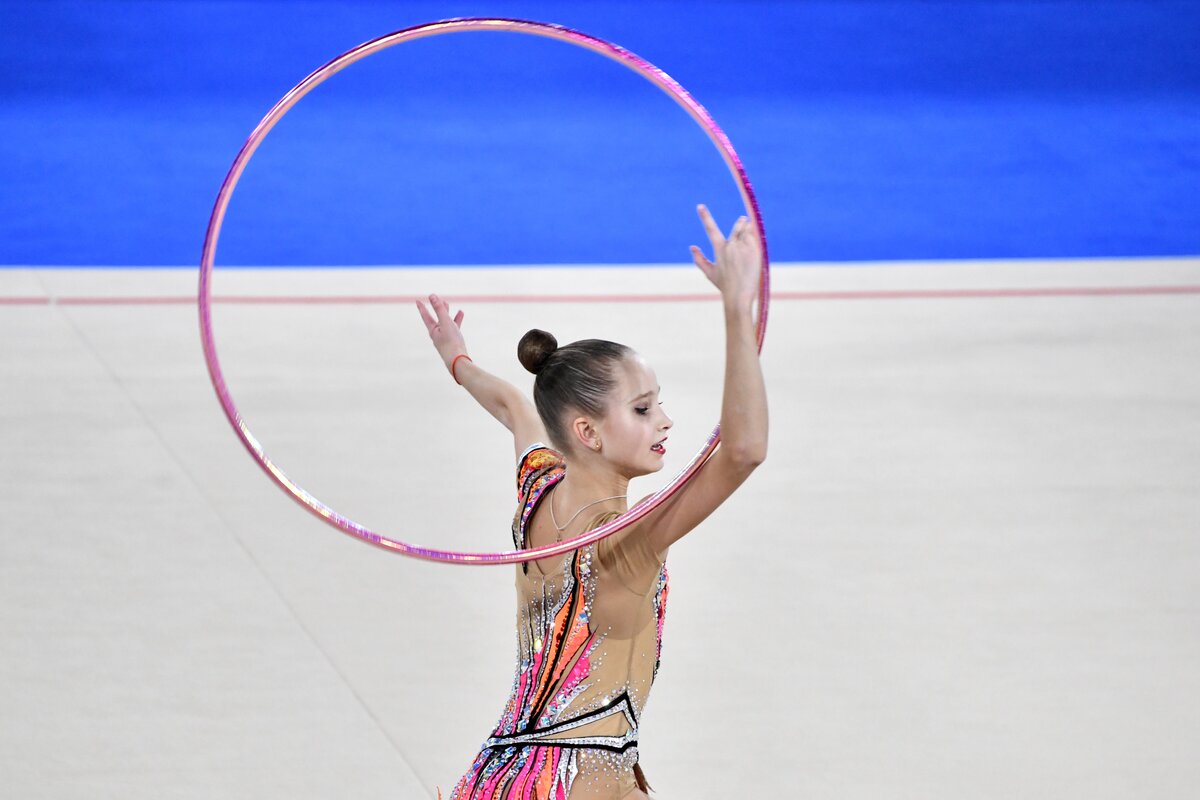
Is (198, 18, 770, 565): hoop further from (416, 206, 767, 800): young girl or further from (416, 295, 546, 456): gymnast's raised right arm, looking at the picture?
(416, 295, 546, 456): gymnast's raised right arm

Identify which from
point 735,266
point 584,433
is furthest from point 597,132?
point 735,266

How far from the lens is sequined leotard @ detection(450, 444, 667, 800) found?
80.3 inches

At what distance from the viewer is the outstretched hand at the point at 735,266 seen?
5.80 ft

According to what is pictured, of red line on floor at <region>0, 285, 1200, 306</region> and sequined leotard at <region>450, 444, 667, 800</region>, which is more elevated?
red line on floor at <region>0, 285, 1200, 306</region>

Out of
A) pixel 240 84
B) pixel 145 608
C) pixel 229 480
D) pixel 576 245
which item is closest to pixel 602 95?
pixel 240 84

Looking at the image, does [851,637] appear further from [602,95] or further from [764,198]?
[602,95]

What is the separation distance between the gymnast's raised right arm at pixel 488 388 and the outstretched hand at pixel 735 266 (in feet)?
2.28

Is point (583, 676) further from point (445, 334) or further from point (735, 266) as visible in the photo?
point (445, 334)

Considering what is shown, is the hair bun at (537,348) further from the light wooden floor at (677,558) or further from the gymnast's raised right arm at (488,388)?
the light wooden floor at (677,558)

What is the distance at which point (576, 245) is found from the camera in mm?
6938

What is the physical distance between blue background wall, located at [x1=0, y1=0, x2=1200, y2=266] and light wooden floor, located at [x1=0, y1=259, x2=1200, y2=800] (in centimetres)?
114

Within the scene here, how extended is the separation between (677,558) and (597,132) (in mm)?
5264

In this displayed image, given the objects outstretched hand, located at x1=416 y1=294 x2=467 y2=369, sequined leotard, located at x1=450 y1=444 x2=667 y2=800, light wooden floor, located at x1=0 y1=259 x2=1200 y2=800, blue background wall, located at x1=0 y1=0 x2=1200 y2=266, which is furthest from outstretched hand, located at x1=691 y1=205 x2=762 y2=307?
blue background wall, located at x1=0 y1=0 x2=1200 y2=266

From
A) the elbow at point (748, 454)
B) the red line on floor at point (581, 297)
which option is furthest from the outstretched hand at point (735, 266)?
the red line on floor at point (581, 297)
